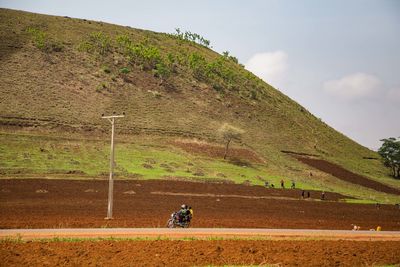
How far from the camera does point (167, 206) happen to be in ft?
137

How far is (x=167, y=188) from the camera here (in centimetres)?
5378

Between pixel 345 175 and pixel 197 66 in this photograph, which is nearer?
pixel 345 175

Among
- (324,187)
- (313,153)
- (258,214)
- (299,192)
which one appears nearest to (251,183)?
(299,192)

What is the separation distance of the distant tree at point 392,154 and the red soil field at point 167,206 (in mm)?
51395

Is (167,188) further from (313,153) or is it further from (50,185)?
(313,153)

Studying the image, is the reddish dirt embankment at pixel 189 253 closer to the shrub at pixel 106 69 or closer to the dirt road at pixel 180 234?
the dirt road at pixel 180 234

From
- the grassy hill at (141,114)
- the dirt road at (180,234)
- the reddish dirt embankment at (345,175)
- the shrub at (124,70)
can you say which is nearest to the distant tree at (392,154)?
the grassy hill at (141,114)

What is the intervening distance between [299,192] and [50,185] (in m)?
33.4

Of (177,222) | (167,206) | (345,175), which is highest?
(345,175)

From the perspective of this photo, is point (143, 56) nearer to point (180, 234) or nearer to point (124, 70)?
point (124, 70)

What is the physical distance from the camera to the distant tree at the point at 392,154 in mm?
106619

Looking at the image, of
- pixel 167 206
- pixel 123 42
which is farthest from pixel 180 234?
pixel 123 42

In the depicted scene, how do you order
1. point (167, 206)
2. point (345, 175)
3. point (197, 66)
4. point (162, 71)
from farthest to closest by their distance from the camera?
point (197, 66), point (162, 71), point (345, 175), point (167, 206)

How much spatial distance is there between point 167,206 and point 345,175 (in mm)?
55323
